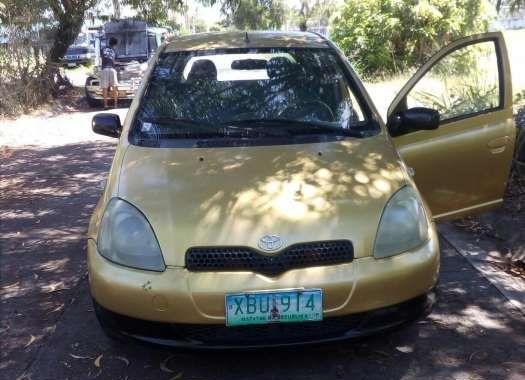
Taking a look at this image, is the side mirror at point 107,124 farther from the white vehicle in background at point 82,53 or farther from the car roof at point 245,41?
the white vehicle in background at point 82,53

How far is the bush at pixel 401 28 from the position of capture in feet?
54.7

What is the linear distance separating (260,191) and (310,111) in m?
1.03

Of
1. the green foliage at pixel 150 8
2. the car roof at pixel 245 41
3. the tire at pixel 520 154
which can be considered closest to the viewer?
the car roof at pixel 245 41

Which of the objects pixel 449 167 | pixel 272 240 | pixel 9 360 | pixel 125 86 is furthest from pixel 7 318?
pixel 125 86

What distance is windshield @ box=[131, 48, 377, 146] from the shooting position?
372 centimetres

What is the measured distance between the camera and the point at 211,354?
289 centimetres

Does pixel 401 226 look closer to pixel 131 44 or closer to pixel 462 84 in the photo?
pixel 462 84

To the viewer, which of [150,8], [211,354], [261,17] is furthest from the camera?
[261,17]

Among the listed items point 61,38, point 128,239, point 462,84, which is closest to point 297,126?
point 128,239

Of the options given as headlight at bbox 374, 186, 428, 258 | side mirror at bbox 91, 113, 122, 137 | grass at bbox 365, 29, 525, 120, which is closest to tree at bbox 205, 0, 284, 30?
grass at bbox 365, 29, 525, 120

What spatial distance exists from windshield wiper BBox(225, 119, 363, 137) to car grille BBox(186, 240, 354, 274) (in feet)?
3.39

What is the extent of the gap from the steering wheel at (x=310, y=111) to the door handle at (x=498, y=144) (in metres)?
1.19

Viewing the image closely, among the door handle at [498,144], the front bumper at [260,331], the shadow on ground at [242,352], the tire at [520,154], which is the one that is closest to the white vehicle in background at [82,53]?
the tire at [520,154]

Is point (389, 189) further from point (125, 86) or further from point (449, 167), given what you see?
point (125, 86)
